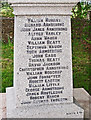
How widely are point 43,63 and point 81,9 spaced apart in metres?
4.87

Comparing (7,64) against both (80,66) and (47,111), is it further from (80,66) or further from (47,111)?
(47,111)

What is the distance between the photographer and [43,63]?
328 centimetres

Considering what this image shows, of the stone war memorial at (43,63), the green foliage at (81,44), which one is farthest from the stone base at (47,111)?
the green foliage at (81,44)

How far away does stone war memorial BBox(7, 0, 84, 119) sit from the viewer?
3.18 metres

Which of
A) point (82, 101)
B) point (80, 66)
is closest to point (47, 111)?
point (82, 101)

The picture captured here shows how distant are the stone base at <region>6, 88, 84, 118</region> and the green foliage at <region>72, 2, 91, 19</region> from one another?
4.93 m

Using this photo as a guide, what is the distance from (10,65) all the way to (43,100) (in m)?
4.23

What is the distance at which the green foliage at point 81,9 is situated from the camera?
7.44m

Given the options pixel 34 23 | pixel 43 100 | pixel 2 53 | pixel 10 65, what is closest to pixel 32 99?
pixel 43 100

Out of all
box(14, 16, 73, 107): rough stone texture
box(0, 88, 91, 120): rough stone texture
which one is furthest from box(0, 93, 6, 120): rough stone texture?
box(14, 16, 73, 107): rough stone texture

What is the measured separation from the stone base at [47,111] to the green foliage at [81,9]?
4931 millimetres

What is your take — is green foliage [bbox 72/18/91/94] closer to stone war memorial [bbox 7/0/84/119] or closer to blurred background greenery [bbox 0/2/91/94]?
blurred background greenery [bbox 0/2/91/94]

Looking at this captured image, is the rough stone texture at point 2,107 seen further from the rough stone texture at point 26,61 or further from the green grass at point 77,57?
the green grass at point 77,57

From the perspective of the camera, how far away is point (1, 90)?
5.25 metres
